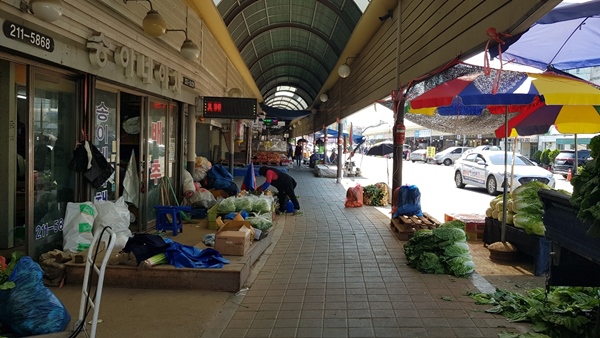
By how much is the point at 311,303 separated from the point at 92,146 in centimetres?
353

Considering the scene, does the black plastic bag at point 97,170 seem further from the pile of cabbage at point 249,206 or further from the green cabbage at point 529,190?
the green cabbage at point 529,190

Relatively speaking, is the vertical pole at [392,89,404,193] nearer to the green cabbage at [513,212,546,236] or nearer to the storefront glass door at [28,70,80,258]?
the green cabbage at [513,212,546,236]

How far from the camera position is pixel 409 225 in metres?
7.95

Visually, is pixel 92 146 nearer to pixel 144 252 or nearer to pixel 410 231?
pixel 144 252

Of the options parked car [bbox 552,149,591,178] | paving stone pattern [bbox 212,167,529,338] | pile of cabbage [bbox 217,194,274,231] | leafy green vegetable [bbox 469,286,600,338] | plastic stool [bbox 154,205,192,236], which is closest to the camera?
leafy green vegetable [bbox 469,286,600,338]

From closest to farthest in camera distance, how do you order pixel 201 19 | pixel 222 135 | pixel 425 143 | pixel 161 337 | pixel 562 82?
pixel 161 337, pixel 562 82, pixel 201 19, pixel 222 135, pixel 425 143

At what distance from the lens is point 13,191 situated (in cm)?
505

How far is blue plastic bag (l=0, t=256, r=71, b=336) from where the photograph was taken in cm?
347

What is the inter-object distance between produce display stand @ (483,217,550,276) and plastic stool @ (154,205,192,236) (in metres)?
5.25

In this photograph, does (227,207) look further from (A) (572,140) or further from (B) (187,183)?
(A) (572,140)

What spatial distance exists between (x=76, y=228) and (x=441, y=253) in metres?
4.70

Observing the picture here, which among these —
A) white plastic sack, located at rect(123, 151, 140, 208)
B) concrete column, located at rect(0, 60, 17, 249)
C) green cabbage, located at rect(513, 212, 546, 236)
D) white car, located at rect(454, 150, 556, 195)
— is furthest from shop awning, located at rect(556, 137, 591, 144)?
concrete column, located at rect(0, 60, 17, 249)

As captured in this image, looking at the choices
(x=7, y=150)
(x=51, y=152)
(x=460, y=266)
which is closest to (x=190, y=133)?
(x=51, y=152)

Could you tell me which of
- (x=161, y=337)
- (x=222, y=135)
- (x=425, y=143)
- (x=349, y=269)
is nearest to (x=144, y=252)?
(x=161, y=337)
